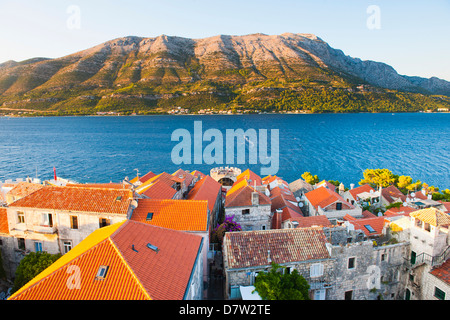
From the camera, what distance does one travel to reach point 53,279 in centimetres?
1415

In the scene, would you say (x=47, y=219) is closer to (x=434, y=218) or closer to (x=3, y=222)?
(x=3, y=222)

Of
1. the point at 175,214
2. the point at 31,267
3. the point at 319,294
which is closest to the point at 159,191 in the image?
the point at 175,214

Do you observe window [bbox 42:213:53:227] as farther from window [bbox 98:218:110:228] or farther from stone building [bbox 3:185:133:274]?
window [bbox 98:218:110:228]

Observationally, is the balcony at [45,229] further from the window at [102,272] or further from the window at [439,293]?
the window at [439,293]

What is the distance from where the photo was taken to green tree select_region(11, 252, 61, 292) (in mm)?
20422

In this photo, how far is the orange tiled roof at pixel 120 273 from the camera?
13.4m

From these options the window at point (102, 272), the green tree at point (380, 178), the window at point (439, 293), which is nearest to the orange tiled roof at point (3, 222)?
the window at point (102, 272)

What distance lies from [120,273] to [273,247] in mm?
10572

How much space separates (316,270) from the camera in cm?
1991

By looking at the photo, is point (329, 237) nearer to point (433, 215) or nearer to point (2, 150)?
point (433, 215)

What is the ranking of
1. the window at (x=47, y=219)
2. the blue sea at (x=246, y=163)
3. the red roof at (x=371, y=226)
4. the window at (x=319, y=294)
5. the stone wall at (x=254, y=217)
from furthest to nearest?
the blue sea at (x=246, y=163), the stone wall at (x=254, y=217), the red roof at (x=371, y=226), the window at (x=47, y=219), the window at (x=319, y=294)

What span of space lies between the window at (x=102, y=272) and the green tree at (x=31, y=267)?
9580 mm

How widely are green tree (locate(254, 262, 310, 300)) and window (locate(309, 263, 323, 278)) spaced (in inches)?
57.0

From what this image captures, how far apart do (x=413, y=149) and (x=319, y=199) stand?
104 meters
